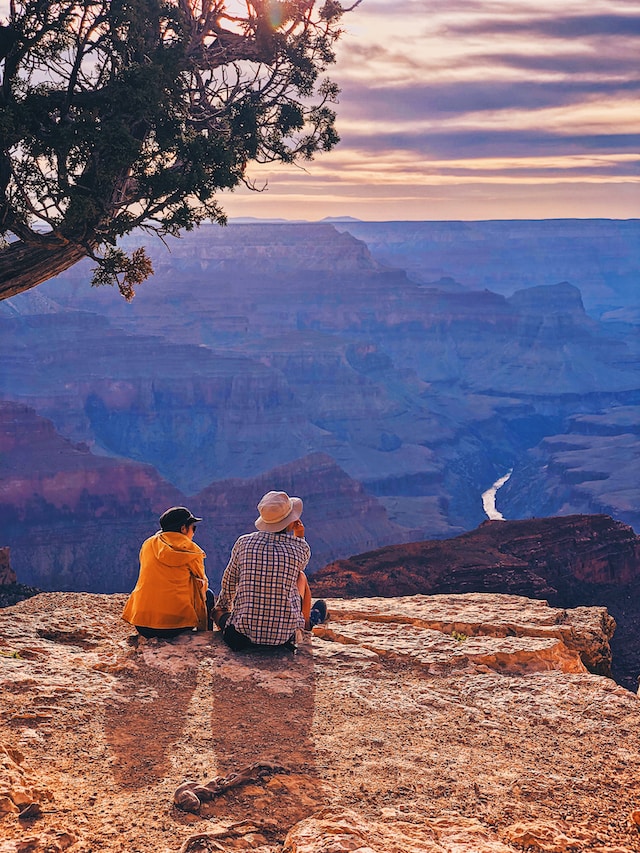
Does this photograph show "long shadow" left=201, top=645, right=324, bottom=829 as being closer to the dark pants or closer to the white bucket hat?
the dark pants

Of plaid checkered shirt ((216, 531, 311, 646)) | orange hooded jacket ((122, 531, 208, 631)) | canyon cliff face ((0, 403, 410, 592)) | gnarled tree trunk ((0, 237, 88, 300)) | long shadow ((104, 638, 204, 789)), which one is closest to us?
long shadow ((104, 638, 204, 789))

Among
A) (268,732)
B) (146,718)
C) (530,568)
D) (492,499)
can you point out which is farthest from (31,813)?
(492,499)

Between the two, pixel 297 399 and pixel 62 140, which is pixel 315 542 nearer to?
pixel 297 399

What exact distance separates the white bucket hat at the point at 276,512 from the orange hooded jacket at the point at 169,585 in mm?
678

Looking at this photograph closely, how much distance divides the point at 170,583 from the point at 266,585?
97 centimetres

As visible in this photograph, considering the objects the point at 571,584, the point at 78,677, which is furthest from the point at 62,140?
the point at 571,584

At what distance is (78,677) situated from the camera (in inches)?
266

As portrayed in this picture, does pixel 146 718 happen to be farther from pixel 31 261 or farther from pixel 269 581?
pixel 31 261

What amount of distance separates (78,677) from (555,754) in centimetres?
351

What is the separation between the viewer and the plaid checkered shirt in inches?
275

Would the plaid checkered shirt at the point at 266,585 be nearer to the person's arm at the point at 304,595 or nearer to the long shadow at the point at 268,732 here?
the person's arm at the point at 304,595

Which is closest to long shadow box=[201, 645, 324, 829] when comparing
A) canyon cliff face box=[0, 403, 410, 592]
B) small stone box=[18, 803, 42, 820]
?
small stone box=[18, 803, 42, 820]

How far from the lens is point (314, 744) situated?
18.5ft

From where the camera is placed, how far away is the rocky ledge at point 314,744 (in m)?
4.45
